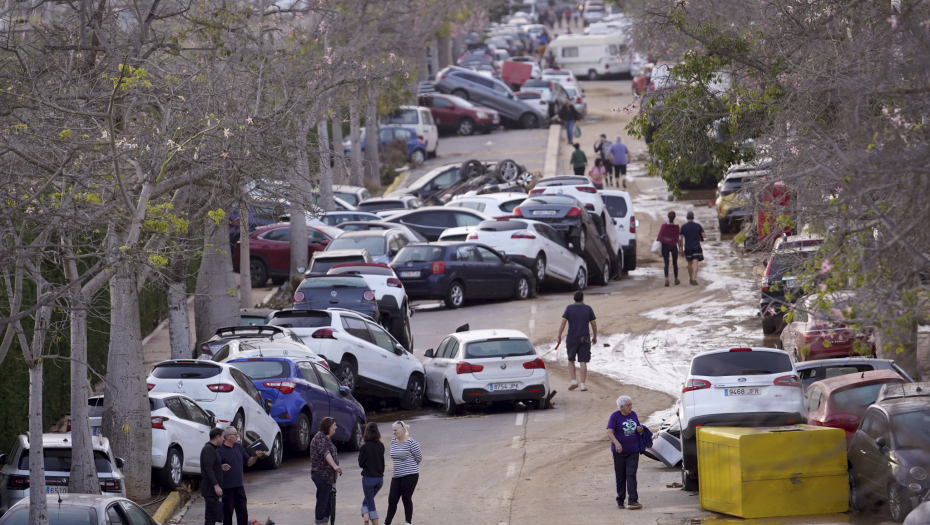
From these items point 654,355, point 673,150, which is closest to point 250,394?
point 673,150

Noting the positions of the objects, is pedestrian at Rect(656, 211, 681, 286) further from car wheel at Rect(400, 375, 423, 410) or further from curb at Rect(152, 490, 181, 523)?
curb at Rect(152, 490, 181, 523)

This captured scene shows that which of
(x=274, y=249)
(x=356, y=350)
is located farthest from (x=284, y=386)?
(x=274, y=249)

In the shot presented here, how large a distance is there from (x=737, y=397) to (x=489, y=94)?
142ft

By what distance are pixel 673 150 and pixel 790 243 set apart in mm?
4081

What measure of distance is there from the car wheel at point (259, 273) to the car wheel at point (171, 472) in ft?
53.0

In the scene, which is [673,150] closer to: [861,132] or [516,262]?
[861,132]

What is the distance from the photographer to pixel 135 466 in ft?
45.8

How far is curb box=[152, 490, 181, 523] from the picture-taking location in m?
13.3

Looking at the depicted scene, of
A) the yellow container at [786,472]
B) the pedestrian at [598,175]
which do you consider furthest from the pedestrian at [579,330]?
the pedestrian at [598,175]

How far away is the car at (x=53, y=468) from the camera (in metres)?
12.2

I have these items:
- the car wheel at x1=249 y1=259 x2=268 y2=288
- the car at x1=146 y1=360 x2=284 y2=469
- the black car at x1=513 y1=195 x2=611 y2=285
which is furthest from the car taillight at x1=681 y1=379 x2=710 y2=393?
the car wheel at x1=249 y1=259 x2=268 y2=288

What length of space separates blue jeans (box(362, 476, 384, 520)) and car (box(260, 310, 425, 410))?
6.81 metres

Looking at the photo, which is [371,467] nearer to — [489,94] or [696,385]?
[696,385]

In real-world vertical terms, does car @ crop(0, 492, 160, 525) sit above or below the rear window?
below
